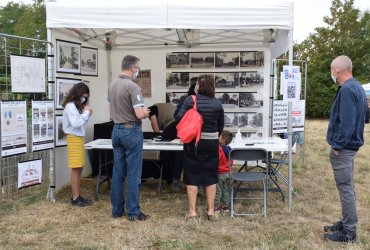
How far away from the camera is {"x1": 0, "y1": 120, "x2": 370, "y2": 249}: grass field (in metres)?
3.76

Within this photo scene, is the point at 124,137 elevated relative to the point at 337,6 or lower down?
lower down

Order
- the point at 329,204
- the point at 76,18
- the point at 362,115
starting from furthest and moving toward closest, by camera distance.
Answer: the point at 329,204 < the point at 76,18 < the point at 362,115

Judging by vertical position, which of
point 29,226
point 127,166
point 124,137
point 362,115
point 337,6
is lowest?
point 29,226

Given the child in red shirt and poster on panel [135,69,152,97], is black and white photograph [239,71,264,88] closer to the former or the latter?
poster on panel [135,69,152,97]

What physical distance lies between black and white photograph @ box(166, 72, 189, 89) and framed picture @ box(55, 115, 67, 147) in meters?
2.45

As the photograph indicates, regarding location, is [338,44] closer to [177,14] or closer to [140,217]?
[177,14]

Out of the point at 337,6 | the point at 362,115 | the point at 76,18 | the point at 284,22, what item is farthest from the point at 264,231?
the point at 337,6

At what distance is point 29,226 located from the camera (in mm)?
4242

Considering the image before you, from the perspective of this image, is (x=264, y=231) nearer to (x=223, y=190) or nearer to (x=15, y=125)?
(x=223, y=190)

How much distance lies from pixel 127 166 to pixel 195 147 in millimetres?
737

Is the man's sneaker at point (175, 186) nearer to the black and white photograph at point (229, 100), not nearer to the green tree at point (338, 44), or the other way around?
the black and white photograph at point (229, 100)

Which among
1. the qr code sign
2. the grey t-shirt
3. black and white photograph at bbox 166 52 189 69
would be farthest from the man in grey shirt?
black and white photograph at bbox 166 52 189 69

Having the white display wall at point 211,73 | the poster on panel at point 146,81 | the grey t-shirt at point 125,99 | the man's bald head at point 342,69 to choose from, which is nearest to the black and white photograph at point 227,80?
the white display wall at point 211,73

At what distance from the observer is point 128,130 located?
4.28 m
